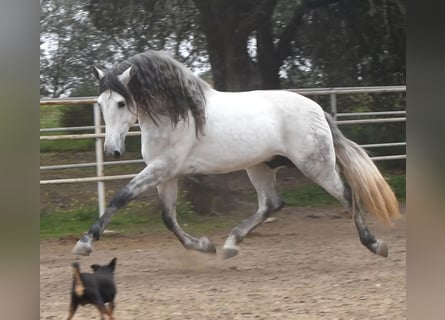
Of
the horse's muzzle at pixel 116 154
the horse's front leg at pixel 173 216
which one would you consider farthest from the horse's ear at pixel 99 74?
the horse's front leg at pixel 173 216

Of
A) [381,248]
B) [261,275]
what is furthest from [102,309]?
[381,248]

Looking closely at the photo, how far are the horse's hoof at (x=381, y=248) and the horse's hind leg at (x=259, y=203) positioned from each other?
595 mm

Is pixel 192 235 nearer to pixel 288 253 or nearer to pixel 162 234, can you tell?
pixel 162 234

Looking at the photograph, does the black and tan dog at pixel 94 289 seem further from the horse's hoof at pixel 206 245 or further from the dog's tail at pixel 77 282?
the horse's hoof at pixel 206 245

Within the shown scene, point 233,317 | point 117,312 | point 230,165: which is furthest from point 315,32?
point 117,312

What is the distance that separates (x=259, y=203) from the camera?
349 centimetres

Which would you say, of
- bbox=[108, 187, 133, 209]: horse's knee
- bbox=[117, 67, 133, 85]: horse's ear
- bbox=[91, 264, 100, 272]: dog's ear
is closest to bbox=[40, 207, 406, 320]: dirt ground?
bbox=[91, 264, 100, 272]: dog's ear

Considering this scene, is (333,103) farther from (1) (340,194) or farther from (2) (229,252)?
(2) (229,252)

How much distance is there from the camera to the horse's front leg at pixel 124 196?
3.32 m

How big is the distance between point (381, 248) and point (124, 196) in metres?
1.46

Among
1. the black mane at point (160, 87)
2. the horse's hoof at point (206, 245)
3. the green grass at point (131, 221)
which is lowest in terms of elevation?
the horse's hoof at point (206, 245)

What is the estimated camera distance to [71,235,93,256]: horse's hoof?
3318mm
